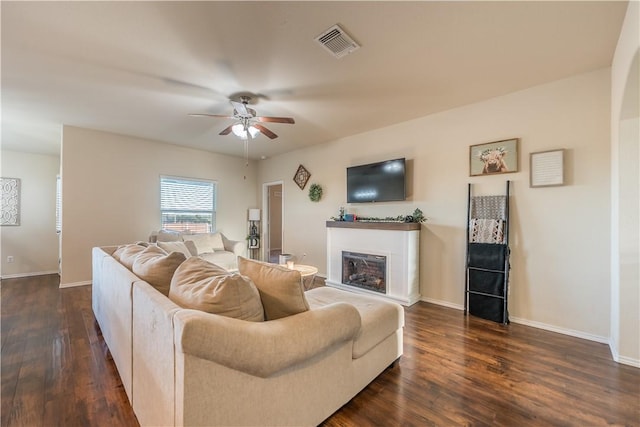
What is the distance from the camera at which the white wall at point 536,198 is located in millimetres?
2717

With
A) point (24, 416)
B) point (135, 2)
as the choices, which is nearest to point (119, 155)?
point (135, 2)

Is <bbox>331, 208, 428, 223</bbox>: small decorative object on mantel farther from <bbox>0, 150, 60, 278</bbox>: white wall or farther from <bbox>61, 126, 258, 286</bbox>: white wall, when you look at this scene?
<bbox>0, 150, 60, 278</bbox>: white wall

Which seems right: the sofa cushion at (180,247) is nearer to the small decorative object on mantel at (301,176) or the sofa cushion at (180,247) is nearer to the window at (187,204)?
the window at (187,204)

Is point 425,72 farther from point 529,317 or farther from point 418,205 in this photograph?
point 529,317

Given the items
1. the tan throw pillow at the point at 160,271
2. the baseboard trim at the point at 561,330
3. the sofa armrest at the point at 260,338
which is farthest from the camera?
the baseboard trim at the point at 561,330

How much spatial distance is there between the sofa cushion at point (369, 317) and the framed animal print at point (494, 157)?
2265 mm

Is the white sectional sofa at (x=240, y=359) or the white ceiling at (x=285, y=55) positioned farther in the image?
the white ceiling at (x=285, y=55)

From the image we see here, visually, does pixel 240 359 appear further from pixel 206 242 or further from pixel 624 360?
pixel 206 242

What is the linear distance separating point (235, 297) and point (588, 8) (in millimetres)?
3012

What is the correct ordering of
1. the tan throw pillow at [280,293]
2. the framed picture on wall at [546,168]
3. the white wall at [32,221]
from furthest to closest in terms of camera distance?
1. the white wall at [32,221]
2. the framed picture on wall at [546,168]
3. the tan throw pillow at [280,293]

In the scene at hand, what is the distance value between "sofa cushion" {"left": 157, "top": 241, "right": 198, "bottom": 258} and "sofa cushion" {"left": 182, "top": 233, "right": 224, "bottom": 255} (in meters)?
0.38

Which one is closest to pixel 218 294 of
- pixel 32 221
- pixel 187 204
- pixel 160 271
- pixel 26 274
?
pixel 160 271

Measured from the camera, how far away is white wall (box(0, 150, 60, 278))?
5.46 m

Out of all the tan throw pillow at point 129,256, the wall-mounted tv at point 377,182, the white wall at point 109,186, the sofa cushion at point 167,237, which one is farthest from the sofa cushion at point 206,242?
the wall-mounted tv at point 377,182
